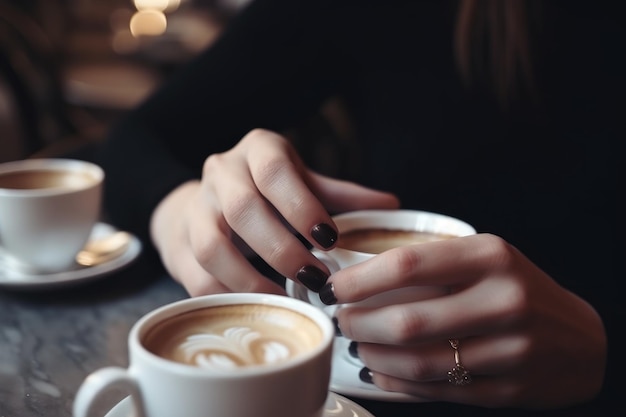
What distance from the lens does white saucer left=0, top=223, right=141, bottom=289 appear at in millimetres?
727

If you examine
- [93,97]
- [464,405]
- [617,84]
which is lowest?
[93,97]

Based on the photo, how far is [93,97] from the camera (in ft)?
8.84

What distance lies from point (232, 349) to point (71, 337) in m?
0.27

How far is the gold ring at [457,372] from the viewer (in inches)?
21.2

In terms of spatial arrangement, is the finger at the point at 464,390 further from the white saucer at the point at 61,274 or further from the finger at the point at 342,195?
the white saucer at the point at 61,274

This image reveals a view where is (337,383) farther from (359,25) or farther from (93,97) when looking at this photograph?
(93,97)

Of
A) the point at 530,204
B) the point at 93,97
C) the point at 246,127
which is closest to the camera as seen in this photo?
the point at 530,204

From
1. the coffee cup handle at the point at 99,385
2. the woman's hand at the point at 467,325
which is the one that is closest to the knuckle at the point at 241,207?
the woman's hand at the point at 467,325

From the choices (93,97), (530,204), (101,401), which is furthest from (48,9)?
(101,401)

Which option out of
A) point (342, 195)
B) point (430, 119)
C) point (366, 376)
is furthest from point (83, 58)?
point (366, 376)

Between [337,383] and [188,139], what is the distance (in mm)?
564

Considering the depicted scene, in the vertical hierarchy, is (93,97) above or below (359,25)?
below

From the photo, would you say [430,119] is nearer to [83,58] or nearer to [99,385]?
[99,385]

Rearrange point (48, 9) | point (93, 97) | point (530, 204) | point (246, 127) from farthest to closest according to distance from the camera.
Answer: point (48, 9) < point (93, 97) < point (246, 127) < point (530, 204)
